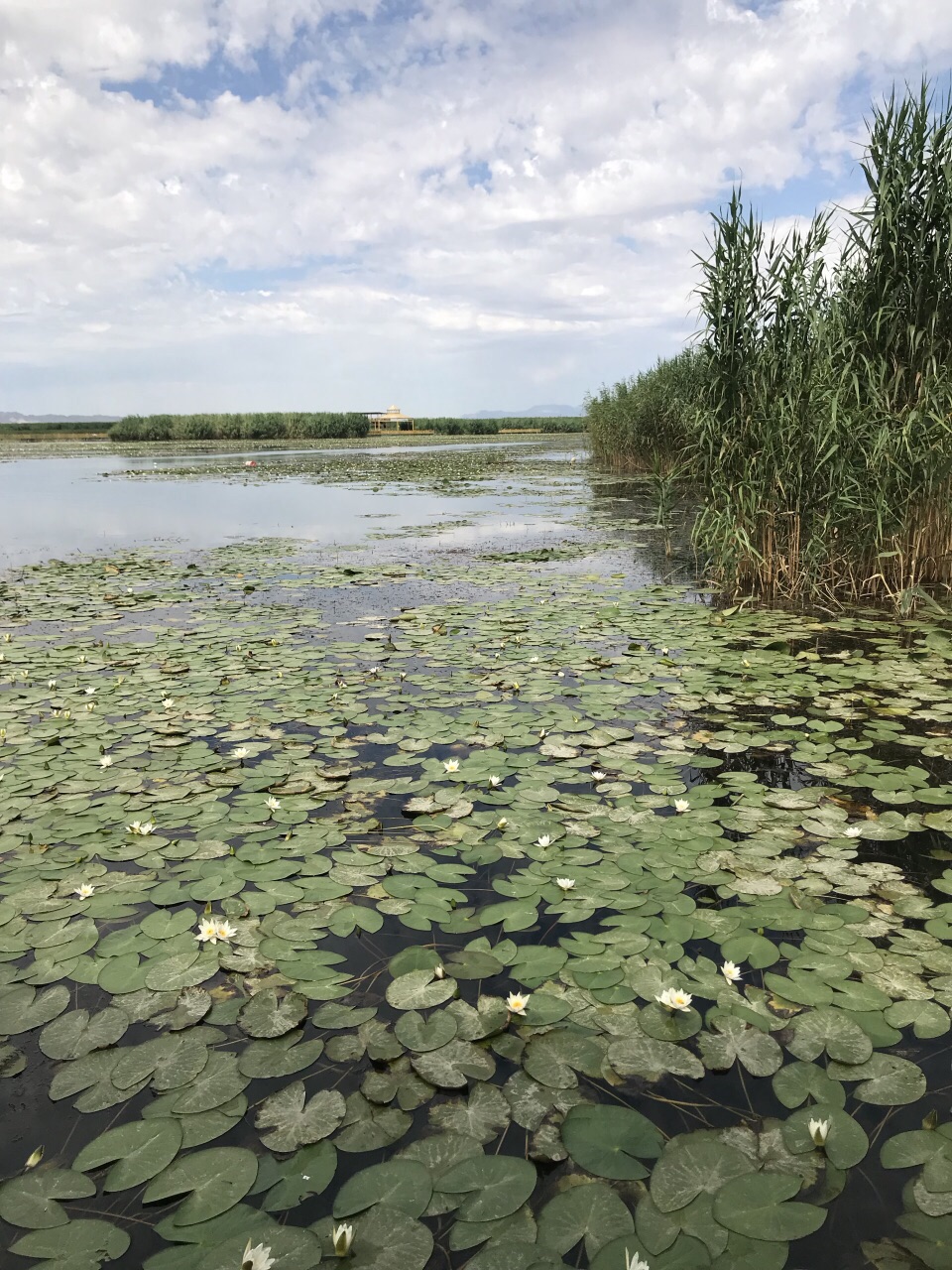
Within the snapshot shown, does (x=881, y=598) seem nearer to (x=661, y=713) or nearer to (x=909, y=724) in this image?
(x=909, y=724)

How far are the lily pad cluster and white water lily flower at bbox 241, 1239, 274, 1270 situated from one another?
0.04 meters

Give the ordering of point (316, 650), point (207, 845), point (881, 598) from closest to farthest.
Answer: point (207, 845)
point (316, 650)
point (881, 598)

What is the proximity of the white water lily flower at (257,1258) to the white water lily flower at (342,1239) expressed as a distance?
0.37ft

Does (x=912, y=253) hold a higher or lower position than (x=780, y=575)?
higher

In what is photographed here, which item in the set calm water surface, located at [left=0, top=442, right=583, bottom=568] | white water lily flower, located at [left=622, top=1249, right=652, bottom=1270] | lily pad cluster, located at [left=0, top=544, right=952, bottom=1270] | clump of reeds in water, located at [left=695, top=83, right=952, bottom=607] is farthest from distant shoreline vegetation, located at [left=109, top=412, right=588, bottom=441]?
white water lily flower, located at [left=622, top=1249, right=652, bottom=1270]

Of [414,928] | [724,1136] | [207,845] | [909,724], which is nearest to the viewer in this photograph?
[724,1136]

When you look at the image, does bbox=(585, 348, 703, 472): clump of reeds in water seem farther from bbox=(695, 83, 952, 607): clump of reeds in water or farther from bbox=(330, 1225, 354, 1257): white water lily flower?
bbox=(330, 1225, 354, 1257): white water lily flower

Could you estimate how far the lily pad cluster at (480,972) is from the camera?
Result: 4.67ft

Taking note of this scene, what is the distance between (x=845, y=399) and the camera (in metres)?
5.63

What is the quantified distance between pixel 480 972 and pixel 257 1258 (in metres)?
0.87

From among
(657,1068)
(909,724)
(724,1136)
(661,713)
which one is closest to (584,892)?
(657,1068)

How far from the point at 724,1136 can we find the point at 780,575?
5835 mm

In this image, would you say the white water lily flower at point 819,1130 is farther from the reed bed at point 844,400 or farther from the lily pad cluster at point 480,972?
the reed bed at point 844,400

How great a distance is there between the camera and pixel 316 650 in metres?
5.21
